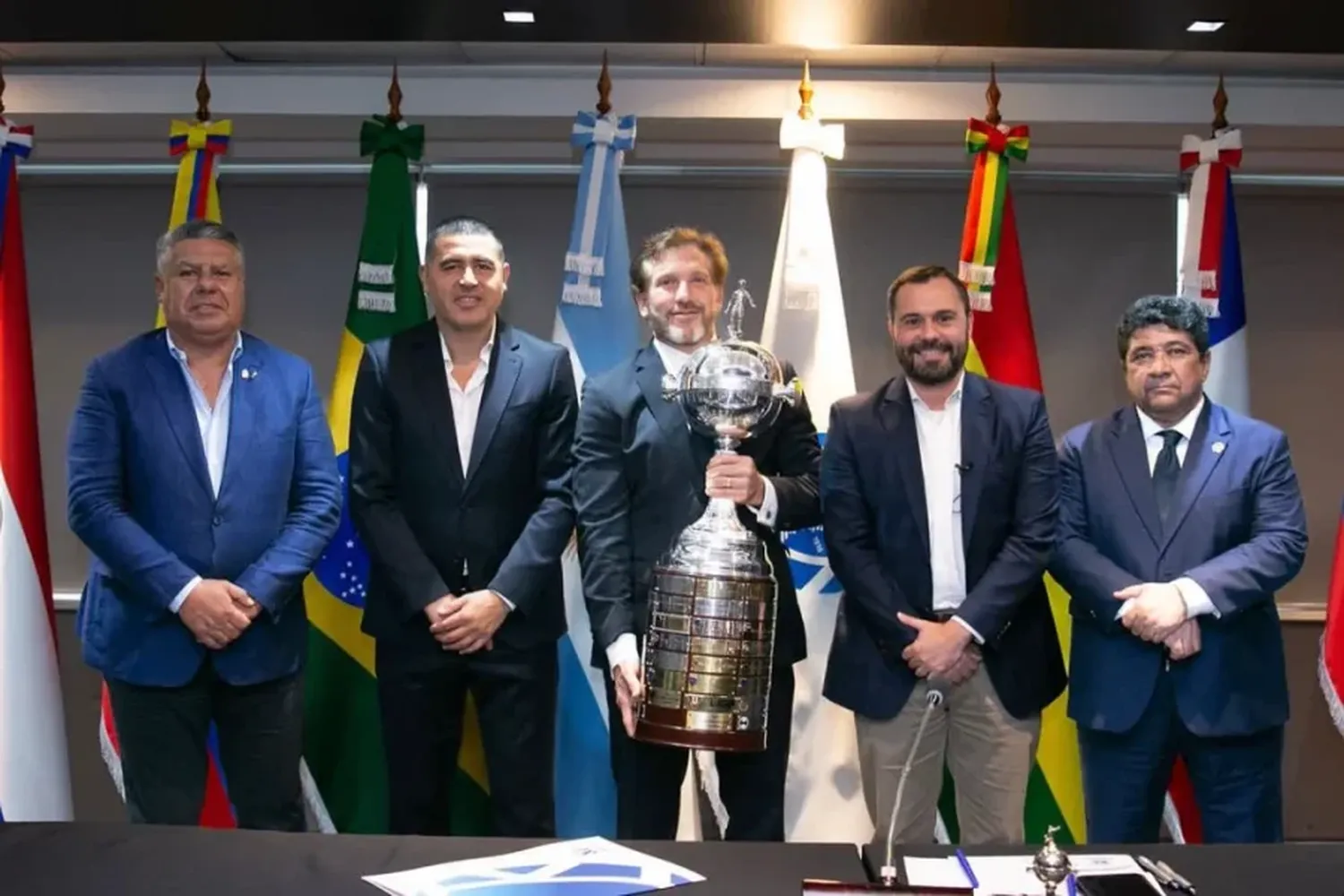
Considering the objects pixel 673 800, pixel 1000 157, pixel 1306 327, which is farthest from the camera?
pixel 1306 327

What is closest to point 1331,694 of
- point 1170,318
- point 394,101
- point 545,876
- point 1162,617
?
point 1162,617

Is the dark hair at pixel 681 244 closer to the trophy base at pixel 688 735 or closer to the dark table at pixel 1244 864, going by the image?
the trophy base at pixel 688 735

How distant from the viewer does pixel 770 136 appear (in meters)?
4.19

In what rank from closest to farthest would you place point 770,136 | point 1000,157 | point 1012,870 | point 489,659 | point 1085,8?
point 1085,8 → point 1012,870 → point 489,659 → point 1000,157 → point 770,136

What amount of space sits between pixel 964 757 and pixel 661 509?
32.3 inches

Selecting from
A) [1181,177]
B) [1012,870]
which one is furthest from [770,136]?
[1012,870]

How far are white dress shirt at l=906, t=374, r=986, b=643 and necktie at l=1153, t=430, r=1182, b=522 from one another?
1.48ft

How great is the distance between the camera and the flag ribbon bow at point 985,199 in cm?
348

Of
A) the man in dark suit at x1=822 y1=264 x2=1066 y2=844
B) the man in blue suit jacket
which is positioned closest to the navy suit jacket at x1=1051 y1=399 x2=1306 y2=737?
the man in dark suit at x1=822 y1=264 x2=1066 y2=844

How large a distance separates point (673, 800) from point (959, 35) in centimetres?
165

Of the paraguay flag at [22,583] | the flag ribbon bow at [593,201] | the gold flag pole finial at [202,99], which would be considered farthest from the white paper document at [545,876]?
the gold flag pole finial at [202,99]

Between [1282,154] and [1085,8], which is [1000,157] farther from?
[1085,8]

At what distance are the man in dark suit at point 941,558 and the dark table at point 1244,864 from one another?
3.31ft

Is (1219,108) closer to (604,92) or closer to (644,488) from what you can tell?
(604,92)
